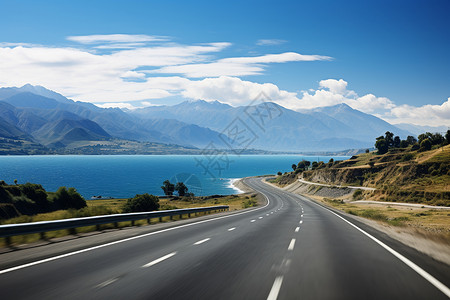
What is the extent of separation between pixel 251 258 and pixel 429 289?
4035 mm

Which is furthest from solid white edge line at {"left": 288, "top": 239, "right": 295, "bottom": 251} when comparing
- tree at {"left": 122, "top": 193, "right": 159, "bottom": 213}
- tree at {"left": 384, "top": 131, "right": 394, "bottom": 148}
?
Result: tree at {"left": 384, "top": 131, "right": 394, "bottom": 148}

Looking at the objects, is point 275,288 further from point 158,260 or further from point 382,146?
point 382,146

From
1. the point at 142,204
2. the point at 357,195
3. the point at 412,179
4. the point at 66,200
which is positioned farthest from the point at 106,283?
the point at 357,195

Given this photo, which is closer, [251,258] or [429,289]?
[429,289]

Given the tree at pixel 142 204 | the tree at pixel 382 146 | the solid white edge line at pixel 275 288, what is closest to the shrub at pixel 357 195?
the tree at pixel 142 204

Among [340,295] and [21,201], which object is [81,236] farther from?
[21,201]

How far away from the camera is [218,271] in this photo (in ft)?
23.4

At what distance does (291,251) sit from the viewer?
391 inches

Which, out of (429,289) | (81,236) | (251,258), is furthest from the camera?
(81,236)

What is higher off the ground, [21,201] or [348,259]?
[348,259]

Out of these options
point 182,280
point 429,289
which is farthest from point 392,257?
point 182,280

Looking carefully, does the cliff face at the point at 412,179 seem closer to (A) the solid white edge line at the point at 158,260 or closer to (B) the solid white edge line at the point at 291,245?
(B) the solid white edge line at the point at 291,245

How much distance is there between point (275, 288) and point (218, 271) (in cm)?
161

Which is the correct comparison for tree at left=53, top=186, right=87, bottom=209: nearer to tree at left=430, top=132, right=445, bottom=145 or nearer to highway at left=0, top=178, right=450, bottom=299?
highway at left=0, top=178, right=450, bottom=299
